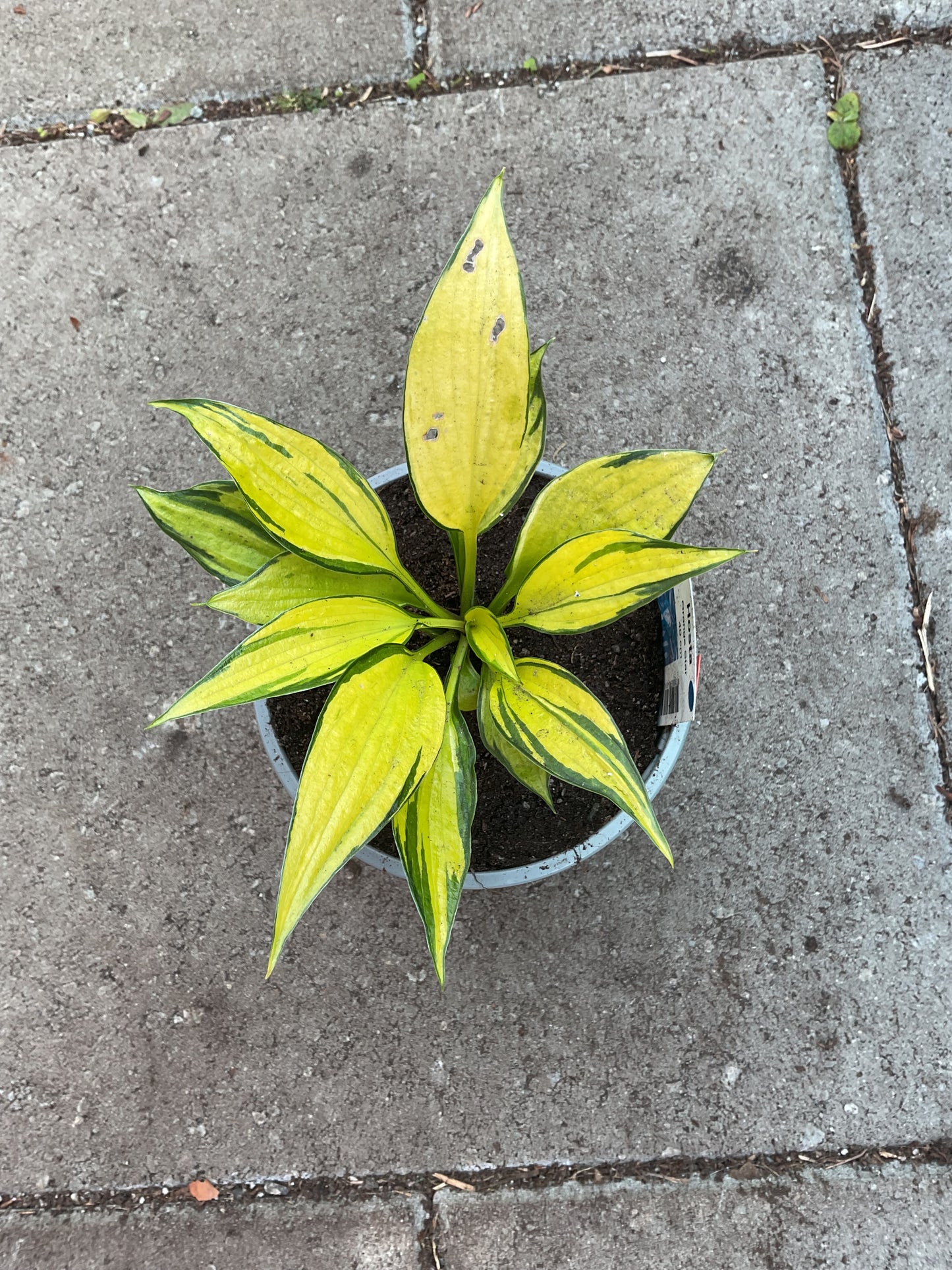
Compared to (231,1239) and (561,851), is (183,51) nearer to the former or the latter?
(561,851)

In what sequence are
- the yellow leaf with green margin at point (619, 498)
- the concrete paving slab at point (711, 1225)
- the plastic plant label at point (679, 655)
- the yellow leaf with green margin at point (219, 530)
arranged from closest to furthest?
1. the yellow leaf with green margin at point (619, 498)
2. the yellow leaf with green margin at point (219, 530)
3. the plastic plant label at point (679, 655)
4. the concrete paving slab at point (711, 1225)

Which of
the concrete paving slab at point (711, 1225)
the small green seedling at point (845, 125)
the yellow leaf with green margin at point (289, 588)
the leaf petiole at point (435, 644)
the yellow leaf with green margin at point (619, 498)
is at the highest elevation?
the small green seedling at point (845, 125)

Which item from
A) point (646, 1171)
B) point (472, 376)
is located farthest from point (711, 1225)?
point (472, 376)

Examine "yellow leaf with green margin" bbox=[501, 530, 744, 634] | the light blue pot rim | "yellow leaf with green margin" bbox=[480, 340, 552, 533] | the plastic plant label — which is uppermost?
"yellow leaf with green margin" bbox=[480, 340, 552, 533]

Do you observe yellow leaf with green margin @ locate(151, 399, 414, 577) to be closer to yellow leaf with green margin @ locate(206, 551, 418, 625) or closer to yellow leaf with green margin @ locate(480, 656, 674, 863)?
yellow leaf with green margin @ locate(206, 551, 418, 625)

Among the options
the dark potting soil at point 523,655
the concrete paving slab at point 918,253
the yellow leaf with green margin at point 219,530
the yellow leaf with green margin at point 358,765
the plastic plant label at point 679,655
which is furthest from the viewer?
the concrete paving slab at point 918,253

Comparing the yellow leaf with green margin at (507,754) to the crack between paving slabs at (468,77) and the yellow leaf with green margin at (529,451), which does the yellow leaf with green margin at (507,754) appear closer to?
the yellow leaf with green margin at (529,451)

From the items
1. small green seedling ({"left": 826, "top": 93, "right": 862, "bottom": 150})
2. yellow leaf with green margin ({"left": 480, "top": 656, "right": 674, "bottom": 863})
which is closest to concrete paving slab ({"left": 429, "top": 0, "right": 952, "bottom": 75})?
small green seedling ({"left": 826, "top": 93, "right": 862, "bottom": 150})

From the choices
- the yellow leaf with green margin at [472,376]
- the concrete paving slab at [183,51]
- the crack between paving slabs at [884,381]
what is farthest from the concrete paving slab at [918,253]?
the yellow leaf with green margin at [472,376]
